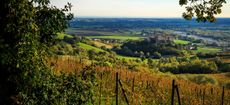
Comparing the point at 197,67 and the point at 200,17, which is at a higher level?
the point at 200,17

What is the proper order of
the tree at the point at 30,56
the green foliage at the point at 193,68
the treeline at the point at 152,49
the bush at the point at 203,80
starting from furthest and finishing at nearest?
the treeline at the point at 152,49 → the green foliage at the point at 193,68 → the bush at the point at 203,80 → the tree at the point at 30,56

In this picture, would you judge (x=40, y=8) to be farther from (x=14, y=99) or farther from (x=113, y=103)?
(x=113, y=103)

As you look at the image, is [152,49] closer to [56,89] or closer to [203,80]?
[203,80]

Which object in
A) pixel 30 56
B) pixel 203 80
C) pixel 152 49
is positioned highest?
pixel 30 56

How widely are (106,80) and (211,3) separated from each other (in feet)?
114

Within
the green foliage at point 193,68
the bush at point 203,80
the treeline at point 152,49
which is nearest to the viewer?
the bush at point 203,80

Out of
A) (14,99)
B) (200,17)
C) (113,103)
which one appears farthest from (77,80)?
(113,103)

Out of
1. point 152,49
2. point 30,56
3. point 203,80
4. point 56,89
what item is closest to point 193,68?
point 203,80

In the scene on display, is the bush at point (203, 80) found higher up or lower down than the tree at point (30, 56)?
lower down

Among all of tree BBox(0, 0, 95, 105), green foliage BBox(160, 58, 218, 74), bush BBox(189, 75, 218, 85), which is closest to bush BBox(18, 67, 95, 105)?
tree BBox(0, 0, 95, 105)

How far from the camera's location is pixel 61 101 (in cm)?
1576

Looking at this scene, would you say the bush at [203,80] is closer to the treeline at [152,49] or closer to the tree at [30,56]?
the treeline at [152,49]

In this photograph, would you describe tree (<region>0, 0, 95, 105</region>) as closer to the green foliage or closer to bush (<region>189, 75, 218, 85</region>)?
bush (<region>189, 75, 218, 85</region>)

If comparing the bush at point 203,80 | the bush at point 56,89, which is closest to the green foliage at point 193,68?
the bush at point 203,80
